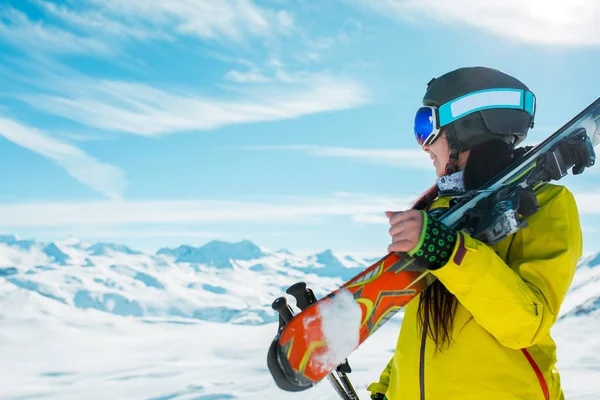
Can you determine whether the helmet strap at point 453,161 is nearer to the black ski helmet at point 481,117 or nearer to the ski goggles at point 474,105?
the black ski helmet at point 481,117

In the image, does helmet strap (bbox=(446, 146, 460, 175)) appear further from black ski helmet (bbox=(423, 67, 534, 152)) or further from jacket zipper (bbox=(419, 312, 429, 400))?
jacket zipper (bbox=(419, 312, 429, 400))

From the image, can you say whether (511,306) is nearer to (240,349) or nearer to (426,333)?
(426,333)

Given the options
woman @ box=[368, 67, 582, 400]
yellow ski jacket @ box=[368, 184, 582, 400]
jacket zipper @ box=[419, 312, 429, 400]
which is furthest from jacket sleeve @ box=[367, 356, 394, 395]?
jacket zipper @ box=[419, 312, 429, 400]

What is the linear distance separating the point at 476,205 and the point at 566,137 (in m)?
0.69

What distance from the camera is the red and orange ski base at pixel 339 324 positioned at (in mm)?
2066

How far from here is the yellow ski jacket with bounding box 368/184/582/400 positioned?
1.96 m

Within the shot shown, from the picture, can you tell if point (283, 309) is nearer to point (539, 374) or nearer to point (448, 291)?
point (448, 291)

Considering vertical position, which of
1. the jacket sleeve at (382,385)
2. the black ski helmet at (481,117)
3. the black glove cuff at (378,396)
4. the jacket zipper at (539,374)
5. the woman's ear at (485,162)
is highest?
the black ski helmet at (481,117)

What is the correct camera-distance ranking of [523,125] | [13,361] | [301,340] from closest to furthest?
[301,340] → [523,125] → [13,361]

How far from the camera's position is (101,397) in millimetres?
88750

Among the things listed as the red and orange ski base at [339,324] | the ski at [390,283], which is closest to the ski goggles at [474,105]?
the ski at [390,283]

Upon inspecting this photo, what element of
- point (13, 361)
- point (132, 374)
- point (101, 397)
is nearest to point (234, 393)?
point (101, 397)

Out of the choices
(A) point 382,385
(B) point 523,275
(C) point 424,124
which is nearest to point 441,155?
(C) point 424,124

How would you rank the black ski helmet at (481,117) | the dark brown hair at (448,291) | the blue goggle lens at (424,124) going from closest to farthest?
1. the dark brown hair at (448,291)
2. the black ski helmet at (481,117)
3. the blue goggle lens at (424,124)
